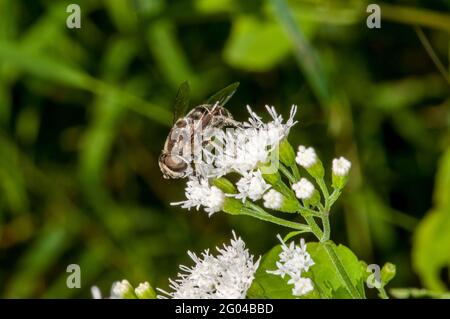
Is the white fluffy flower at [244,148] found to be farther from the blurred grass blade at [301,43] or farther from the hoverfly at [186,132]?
the blurred grass blade at [301,43]

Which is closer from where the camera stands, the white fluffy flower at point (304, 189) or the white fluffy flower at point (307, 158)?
the white fluffy flower at point (304, 189)

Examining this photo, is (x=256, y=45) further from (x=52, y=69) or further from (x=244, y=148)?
(x=244, y=148)

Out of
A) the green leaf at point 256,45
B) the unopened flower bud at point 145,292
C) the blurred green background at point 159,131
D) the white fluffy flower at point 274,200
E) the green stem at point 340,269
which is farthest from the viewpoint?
the blurred green background at point 159,131

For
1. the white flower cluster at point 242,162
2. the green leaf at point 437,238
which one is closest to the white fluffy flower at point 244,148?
the white flower cluster at point 242,162

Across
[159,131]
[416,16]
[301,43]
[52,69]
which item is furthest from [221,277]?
[159,131]

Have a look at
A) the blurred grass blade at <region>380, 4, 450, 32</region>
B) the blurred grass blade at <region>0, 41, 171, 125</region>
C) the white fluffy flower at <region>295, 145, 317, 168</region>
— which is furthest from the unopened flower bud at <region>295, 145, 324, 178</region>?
the blurred grass blade at <region>380, 4, 450, 32</region>

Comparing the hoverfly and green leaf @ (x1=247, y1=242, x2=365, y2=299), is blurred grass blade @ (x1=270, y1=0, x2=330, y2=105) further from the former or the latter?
green leaf @ (x1=247, y1=242, x2=365, y2=299)

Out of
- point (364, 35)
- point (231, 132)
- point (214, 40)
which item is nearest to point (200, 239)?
point (214, 40)
